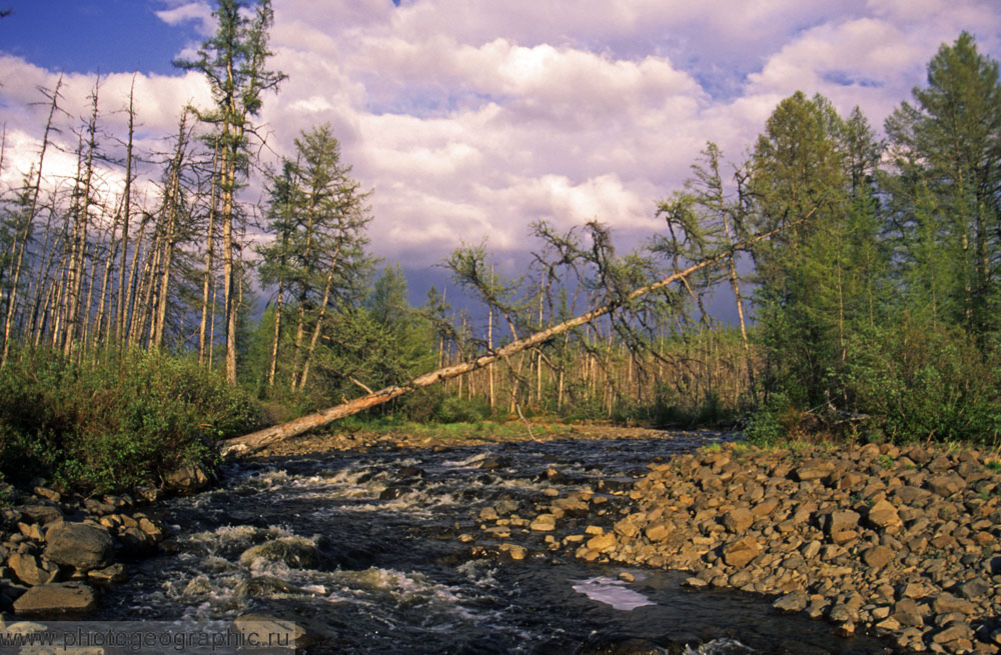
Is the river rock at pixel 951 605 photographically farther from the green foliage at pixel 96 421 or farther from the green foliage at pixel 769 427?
the green foliage at pixel 96 421

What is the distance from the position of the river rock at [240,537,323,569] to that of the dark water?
0.16 feet

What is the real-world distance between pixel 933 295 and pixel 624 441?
431 inches

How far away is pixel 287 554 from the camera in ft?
27.5

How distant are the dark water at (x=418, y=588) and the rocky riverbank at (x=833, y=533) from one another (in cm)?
31

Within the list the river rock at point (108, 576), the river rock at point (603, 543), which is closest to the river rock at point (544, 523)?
the river rock at point (603, 543)

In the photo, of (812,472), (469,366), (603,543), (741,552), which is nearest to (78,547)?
(603,543)

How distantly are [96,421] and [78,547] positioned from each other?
12.5 ft

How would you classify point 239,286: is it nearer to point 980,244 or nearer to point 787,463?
point 787,463

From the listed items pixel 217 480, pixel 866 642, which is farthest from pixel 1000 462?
pixel 217 480

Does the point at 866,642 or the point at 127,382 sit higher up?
the point at 127,382

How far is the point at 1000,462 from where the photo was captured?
8625mm

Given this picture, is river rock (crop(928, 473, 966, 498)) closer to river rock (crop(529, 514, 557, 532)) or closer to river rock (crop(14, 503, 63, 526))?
river rock (crop(529, 514, 557, 532))

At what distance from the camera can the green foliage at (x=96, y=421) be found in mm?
9812

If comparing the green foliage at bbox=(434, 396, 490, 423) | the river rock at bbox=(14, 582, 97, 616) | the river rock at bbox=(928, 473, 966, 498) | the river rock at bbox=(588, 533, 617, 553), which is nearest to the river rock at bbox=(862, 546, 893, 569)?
the river rock at bbox=(928, 473, 966, 498)
